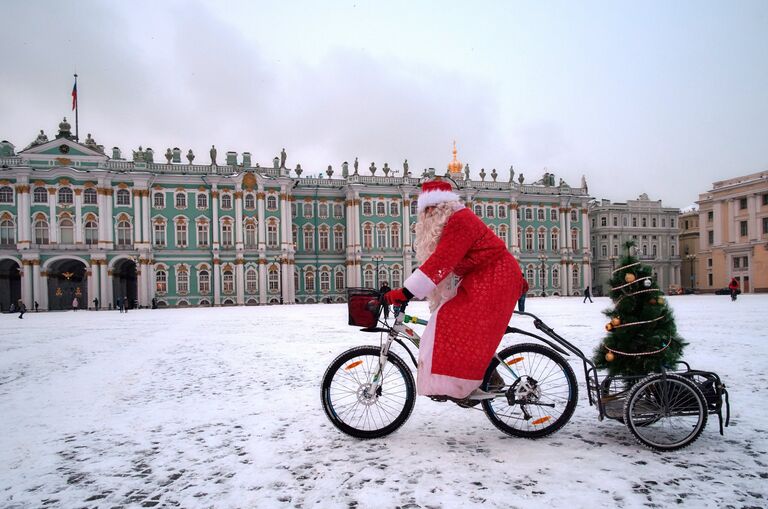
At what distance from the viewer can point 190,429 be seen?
14.2 ft

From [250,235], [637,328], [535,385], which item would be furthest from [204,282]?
[637,328]

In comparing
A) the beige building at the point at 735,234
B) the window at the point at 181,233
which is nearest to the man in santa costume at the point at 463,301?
the window at the point at 181,233

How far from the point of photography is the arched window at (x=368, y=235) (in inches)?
1925

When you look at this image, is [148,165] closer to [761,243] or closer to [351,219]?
[351,219]

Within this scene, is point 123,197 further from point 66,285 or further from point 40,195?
point 66,285

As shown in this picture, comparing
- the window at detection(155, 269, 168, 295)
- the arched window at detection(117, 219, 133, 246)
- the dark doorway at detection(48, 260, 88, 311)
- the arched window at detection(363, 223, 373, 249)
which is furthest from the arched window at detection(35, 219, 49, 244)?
the arched window at detection(363, 223, 373, 249)

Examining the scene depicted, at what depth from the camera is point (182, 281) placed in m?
42.4

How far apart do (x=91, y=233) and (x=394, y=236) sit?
28.0 m

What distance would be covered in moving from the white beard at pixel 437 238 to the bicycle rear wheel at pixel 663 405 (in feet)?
5.16

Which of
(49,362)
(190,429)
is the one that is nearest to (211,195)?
(49,362)

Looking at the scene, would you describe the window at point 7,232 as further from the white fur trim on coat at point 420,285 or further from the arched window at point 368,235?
the white fur trim on coat at point 420,285

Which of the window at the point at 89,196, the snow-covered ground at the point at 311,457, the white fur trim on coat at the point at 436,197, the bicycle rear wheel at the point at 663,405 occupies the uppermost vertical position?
the window at the point at 89,196

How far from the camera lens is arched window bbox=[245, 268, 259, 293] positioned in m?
44.1

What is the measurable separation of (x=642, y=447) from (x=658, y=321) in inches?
38.9
